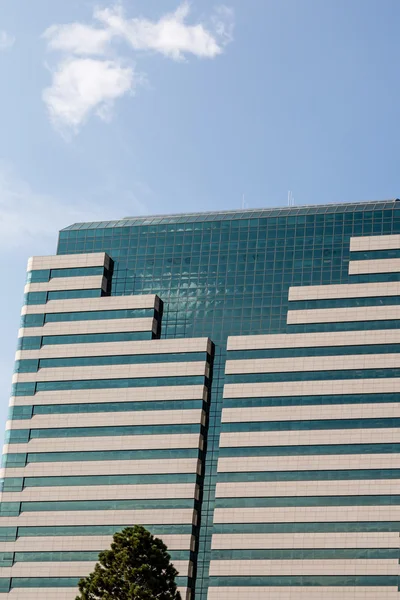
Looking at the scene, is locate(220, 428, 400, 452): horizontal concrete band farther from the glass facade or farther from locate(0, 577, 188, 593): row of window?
locate(0, 577, 188, 593): row of window

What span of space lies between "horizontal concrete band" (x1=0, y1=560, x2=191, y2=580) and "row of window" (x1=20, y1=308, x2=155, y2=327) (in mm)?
35863

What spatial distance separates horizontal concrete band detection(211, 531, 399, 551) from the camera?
148 m

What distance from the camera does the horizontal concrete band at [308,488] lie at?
150625mm

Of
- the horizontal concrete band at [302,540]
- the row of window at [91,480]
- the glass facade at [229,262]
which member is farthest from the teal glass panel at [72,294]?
the horizontal concrete band at [302,540]

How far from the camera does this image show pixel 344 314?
6344 inches

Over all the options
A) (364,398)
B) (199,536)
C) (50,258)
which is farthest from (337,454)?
(50,258)

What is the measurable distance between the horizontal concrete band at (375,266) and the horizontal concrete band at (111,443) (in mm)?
32477

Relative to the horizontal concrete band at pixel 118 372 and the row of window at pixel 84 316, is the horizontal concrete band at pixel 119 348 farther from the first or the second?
the row of window at pixel 84 316

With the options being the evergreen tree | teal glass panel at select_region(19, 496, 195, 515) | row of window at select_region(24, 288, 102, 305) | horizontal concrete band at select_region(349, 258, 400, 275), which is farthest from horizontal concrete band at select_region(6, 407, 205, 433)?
the evergreen tree

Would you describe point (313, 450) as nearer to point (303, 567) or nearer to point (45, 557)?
point (303, 567)

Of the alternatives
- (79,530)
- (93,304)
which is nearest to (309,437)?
(79,530)

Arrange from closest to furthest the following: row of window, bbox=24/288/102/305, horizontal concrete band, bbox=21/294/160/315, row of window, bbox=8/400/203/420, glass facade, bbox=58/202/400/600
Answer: row of window, bbox=8/400/203/420 < glass facade, bbox=58/202/400/600 < horizontal concrete band, bbox=21/294/160/315 < row of window, bbox=24/288/102/305

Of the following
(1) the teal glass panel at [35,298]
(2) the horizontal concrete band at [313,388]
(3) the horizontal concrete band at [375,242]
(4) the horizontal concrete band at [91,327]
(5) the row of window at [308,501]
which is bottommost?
(5) the row of window at [308,501]

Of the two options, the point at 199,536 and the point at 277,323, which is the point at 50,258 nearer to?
the point at 277,323
